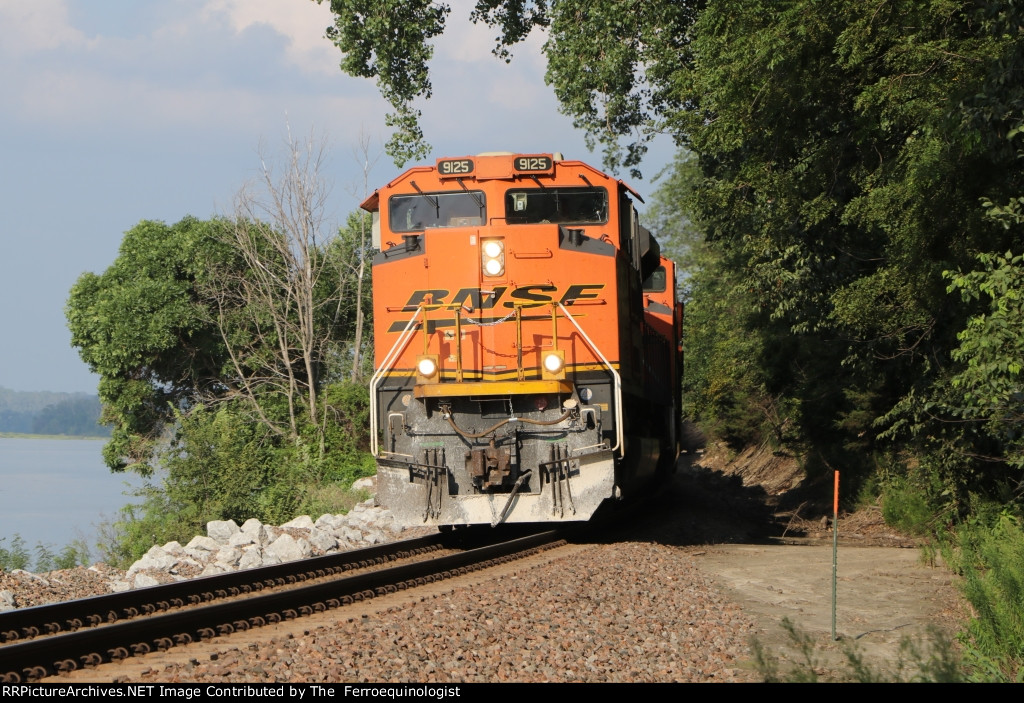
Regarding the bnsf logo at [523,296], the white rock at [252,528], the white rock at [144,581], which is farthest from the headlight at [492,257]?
the white rock at [144,581]

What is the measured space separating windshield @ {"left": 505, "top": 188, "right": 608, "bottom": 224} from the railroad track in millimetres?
4004

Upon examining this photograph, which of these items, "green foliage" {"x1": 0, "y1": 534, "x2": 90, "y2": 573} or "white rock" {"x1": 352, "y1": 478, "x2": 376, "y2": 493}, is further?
"white rock" {"x1": 352, "y1": 478, "x2": 376, "y2": 493}

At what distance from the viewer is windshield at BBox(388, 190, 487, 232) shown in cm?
1254

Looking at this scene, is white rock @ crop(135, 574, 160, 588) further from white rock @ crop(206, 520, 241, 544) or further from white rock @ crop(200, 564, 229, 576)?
white rock @ crop(206, 520, 241, 544)

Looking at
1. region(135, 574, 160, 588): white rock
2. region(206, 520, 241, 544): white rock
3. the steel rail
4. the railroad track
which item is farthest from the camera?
region(206, 520, 241, 544): white rock

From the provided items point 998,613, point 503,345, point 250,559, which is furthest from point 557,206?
point 998,613

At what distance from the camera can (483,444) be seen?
11812mm

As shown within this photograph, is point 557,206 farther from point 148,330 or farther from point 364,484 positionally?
point 148,330

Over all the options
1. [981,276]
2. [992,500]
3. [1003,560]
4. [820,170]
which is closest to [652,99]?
[820,170]

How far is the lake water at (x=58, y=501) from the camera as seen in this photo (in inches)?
788

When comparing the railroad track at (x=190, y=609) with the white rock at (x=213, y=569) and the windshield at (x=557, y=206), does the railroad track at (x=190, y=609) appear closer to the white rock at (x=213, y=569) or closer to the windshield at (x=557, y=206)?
the white rock at (x=213, y=569)

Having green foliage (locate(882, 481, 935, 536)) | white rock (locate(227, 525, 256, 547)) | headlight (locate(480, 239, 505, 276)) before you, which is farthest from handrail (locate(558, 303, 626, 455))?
green foliage (locate(882, 481, 935, 536))

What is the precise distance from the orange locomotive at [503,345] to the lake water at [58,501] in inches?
346

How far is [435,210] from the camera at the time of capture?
41.5 ft
